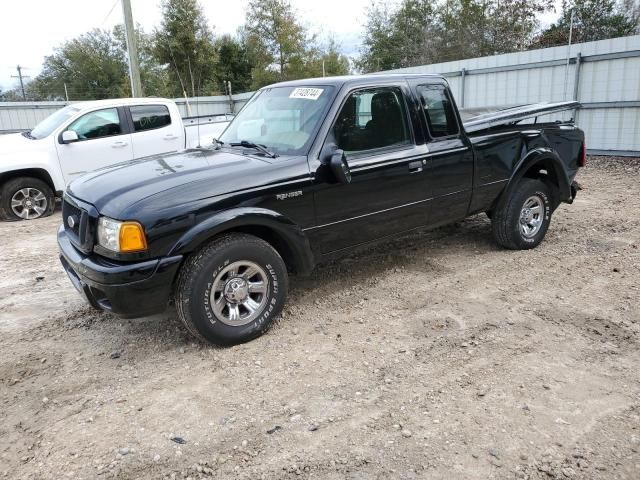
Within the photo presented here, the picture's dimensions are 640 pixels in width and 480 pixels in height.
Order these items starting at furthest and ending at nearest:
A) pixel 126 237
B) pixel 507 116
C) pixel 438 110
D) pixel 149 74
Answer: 1. pixel 149 74
2. pixel 507 116
3. pixel 438 110
4. pixel 126 237

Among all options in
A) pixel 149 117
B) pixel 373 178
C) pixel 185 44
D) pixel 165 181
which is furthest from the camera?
pixel 185 44

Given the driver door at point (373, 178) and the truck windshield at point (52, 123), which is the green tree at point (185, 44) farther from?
the driver door at point (373, 178)

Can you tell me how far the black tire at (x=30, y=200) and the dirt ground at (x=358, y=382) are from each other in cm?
345

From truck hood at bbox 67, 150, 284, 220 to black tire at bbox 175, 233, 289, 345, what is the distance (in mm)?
383

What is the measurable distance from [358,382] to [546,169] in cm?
374

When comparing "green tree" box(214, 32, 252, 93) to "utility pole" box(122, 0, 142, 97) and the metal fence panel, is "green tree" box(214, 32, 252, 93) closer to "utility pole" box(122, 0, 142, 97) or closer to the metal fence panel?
"utility pole" box(122, 0, 142, 97)

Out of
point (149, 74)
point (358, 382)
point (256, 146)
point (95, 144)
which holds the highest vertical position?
point (149, 74)

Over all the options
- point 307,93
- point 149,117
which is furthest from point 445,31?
point 307,93

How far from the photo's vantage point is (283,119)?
175 inches

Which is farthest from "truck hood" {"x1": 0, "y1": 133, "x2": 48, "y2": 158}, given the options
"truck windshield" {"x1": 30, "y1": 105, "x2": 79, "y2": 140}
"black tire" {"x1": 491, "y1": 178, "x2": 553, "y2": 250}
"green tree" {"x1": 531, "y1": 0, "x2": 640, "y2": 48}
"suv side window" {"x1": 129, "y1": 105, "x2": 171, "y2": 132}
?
"green tree" {"x1": 531, "y1": 0, "x2": 640, "y2": 48}

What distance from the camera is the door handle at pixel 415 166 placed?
457 centimetres

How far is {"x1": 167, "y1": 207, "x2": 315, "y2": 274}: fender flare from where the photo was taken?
346 centimetres

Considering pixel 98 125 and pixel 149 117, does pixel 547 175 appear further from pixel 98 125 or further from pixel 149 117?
pixel 98 125

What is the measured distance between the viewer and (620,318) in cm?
410
